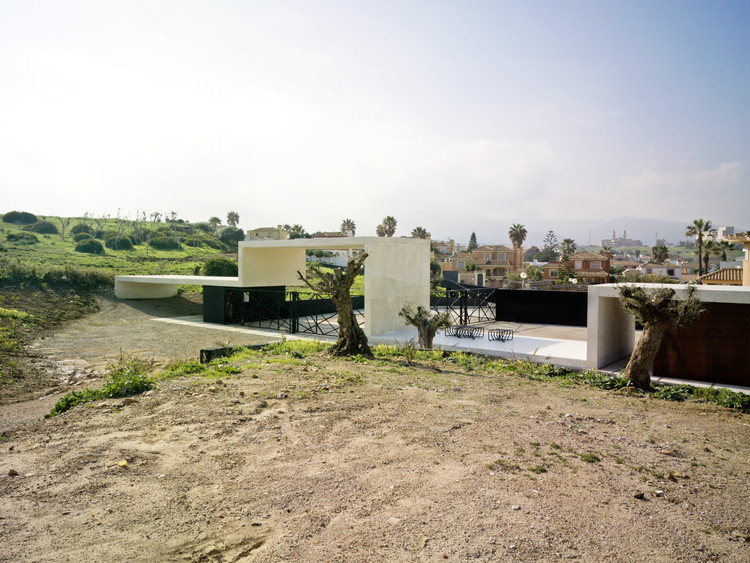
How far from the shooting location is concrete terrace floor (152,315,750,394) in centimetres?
1447

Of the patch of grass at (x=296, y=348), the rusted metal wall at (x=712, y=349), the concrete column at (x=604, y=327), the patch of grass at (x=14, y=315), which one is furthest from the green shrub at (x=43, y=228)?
the rusted metal wall at (x=712, y=349)

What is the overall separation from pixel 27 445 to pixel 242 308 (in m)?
18.7

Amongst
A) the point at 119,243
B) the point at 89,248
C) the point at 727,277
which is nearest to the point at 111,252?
the point at 89,248

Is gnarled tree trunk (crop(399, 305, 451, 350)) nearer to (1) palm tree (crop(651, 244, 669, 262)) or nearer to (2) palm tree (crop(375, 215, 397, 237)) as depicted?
(2) palm tree (crop(375, 215, 397, 237))

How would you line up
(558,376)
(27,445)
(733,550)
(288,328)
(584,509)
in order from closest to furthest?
1. (733,550)
2. (584,509)
3. (27,445)
4. (558,376)
5. (288,328)

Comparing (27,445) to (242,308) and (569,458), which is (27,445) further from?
(242,308)

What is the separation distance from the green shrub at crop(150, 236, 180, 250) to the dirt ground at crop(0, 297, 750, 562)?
170 ft

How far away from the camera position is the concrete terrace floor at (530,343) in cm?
1447

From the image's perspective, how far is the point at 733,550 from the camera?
4277mm

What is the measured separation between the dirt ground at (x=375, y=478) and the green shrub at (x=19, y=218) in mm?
66798

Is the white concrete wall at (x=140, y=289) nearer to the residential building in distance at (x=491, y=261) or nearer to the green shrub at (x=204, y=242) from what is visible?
the green shrub at (x=204, y=242)

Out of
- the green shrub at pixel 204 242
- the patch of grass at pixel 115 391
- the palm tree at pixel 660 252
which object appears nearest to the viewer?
the patch of grass at pixel 115 391

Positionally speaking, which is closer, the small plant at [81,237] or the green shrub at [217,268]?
the green shrub at [217,268]

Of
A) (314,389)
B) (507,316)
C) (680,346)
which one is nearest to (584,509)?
(314,389)
